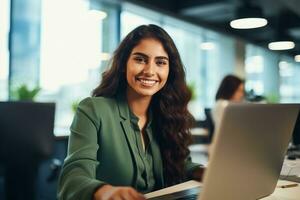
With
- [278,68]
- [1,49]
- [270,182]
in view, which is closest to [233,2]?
[1,49]

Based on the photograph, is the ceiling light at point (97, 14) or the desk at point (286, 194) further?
the ceiling light at point (97, 14)

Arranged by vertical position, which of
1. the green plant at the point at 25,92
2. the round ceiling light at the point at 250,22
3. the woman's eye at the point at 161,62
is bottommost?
the green plant at the point at 25,92

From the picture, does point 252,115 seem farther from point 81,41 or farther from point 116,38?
point 116,38

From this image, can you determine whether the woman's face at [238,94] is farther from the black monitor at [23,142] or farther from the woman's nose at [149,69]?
the woman's nose at [149,69]

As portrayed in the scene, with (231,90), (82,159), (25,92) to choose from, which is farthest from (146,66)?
(231,90)

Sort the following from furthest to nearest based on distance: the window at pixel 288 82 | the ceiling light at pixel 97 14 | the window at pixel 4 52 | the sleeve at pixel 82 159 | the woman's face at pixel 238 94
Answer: the window at pixel 288 82
the ceiling light at pixel 97 14
the window at pixel 4 52
the woman's face at pixel 238 94
the sleeve at pixel 82 159

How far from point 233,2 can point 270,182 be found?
15.7 ft

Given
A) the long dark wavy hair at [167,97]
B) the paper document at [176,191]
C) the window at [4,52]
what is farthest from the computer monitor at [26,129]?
the window at [4,52]

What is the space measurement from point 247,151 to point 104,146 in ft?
1.91

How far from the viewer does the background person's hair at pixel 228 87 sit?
379cm

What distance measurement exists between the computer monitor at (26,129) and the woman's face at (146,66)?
1.02m

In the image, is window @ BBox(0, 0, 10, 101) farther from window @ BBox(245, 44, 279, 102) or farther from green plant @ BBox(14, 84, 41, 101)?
window @ BBox(245, 44, 279, 102)

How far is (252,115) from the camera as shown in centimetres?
77

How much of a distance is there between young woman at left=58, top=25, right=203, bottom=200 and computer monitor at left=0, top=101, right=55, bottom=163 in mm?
912
